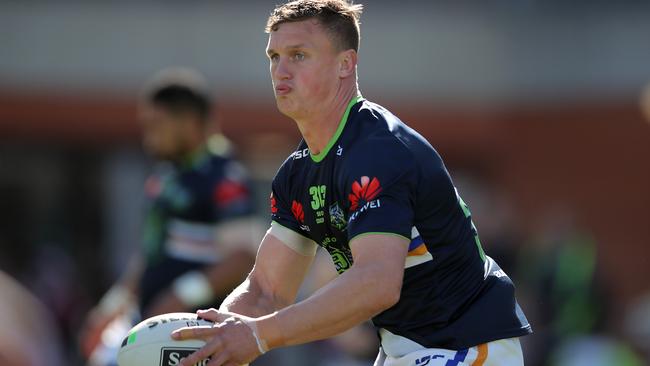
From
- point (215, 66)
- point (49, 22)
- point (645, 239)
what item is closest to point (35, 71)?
point (49, 22)

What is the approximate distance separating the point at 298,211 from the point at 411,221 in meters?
0.72

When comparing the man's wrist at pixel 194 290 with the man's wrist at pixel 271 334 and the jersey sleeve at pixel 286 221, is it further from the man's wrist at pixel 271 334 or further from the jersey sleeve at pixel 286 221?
the man's wrist at pixel 271 334

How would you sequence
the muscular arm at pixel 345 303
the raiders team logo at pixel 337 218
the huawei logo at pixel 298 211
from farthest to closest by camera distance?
the huawei logo at pixel 298 211 < the raiders team logo at pixel 337 218 < the muscular arm at pixel 345 303

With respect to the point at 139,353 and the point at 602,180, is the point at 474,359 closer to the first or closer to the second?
the point at 139,353

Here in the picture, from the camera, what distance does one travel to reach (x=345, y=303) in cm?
450

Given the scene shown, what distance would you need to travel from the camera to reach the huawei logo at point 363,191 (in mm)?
4660

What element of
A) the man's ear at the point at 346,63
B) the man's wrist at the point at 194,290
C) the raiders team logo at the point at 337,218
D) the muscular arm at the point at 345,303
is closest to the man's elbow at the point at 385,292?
the muscular arm at the point at 345,303

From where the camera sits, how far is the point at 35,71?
63.9 ft

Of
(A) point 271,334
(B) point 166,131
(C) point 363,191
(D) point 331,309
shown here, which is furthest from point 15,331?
(B) point 166,131

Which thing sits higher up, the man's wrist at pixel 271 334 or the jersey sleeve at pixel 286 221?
the jersey sleeve at pixel 286 221

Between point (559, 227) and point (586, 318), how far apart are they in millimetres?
4013

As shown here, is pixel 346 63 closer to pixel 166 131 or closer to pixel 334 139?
pixel 334 139

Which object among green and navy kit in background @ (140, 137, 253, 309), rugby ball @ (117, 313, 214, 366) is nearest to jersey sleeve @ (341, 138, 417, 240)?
rugby ball @ (117, 313, 214, 366)

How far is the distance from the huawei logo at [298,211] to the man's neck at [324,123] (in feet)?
0.82
